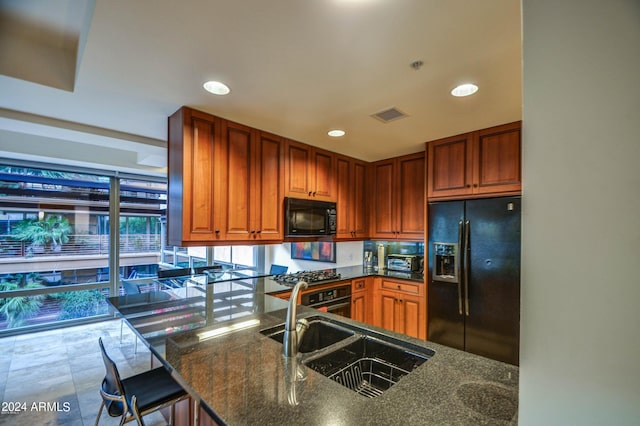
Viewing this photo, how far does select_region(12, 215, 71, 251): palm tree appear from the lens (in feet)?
12.8

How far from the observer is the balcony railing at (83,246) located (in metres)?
3.84

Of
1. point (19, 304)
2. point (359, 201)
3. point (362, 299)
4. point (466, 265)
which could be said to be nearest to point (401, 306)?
point (362, 299)

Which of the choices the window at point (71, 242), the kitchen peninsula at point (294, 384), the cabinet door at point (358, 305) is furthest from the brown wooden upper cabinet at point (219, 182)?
the window at point (71, 242)

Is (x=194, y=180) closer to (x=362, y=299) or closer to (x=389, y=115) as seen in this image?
(x=389, y=115)

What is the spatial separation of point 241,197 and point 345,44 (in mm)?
1606

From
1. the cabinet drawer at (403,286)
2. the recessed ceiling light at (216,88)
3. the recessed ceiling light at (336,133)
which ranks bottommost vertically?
the cabinet drawer at (403,286)

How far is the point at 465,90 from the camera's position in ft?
6.35

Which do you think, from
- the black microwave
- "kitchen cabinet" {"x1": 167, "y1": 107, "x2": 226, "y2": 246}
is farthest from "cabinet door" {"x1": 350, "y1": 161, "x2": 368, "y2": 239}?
"kitchen cabinet" {"x1": 167, "y1": 107, "x2": 226, "y2": 246}

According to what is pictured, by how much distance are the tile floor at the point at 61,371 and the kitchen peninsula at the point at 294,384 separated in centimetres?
130

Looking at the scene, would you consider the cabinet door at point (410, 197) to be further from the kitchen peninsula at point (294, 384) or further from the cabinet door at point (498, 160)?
the kitchen peninsula at point (294, 384)

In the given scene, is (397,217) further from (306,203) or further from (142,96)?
(142,96)

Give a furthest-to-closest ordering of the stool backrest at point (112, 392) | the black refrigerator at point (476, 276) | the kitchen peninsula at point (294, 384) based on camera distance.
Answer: the black refrigerator at point (476, 276) → the stool backrest at point (112, 392) → the kitchen peninsula at point (294, 384)

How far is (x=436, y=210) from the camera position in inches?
120

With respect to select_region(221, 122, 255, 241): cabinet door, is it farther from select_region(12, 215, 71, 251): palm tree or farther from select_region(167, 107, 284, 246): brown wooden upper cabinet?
select_region(12, 215, 71, 251): palm tree
